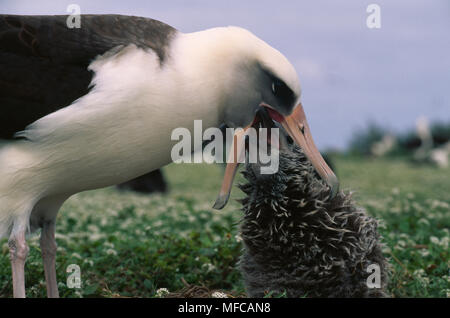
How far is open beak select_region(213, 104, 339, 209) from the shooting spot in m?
3.81

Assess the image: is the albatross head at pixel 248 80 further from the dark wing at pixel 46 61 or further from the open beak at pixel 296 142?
the dark wing at pixel 46 61

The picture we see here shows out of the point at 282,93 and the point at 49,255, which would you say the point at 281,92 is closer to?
the point at 282,93

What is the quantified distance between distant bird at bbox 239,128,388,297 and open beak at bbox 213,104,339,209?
8.3 inches

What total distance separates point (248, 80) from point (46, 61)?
126 cm

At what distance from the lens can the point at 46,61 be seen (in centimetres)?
363

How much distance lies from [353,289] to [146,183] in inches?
342

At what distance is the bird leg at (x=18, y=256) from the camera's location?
381 centimetres

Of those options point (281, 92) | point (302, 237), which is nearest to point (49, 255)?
point (302, 237)

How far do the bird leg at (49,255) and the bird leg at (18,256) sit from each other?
1.66ft

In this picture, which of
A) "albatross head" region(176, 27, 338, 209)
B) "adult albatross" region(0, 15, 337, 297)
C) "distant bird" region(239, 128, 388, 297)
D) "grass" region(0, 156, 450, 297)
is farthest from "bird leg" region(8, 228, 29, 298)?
"distant bird" region(239, 128, 388, 297)

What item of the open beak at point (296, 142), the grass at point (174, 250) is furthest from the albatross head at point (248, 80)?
the grass at point (174, 250)

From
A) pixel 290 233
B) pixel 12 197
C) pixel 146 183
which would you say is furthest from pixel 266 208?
pixel 146 183

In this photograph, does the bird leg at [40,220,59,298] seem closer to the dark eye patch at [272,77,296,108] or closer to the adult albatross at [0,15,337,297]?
the adult albatross at [0,15,337,297]
